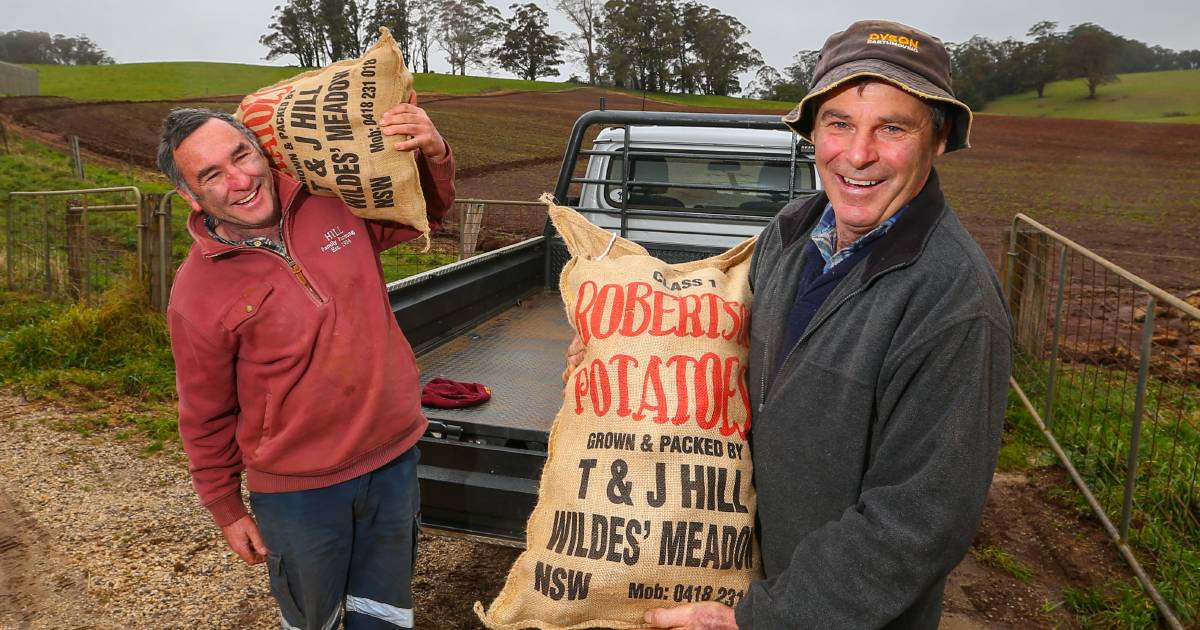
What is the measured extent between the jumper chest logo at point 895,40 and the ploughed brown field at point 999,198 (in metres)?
2.62

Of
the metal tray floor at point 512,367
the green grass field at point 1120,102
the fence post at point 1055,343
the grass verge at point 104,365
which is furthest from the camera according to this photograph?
the green grass field at point 1120,102

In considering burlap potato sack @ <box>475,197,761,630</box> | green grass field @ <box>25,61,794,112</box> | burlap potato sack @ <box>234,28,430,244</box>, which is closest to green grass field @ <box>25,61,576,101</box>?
green grass field @ <box>25,61,794,112</box>

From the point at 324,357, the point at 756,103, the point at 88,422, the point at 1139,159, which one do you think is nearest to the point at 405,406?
the point at 324,357

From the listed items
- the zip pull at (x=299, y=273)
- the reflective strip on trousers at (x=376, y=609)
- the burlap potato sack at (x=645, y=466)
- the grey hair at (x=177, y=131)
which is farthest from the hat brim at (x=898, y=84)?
the reflective strip on trousers at (x=376, y=609)

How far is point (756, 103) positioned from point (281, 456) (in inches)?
1245

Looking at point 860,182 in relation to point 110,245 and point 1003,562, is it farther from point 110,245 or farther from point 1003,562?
point 110,245

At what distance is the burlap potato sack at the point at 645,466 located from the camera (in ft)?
5.40

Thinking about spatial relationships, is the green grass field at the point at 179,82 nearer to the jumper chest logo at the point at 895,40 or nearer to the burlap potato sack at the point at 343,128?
the burlap potato sack at the point at 343,128

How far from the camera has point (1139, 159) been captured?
2573 cm

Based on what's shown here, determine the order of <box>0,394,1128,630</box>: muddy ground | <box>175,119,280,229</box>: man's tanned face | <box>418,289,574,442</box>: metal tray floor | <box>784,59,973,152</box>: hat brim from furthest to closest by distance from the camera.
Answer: <box>0,394,1128,630</box>: muddy ground < <box>418,289,574,442</box>: metal tray floor < <box>175,119,280,229</box>: man's tanned face < <box>784,59,973,152</box>: hat brim

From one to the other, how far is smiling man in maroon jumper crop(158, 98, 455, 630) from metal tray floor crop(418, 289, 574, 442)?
0.37 m

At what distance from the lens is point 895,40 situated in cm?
138

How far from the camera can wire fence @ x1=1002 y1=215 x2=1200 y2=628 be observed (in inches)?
138

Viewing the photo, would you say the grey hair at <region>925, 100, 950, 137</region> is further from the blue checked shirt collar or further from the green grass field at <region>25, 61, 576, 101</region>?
the green grass field at <region>25, 61, 576, 101</region>
